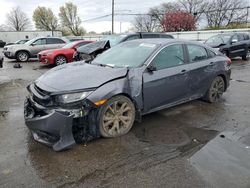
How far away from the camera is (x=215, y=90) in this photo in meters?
5.74

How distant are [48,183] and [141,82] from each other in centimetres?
211

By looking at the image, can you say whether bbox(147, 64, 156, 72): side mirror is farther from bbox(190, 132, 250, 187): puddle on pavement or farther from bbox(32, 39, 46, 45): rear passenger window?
bbox(32, 39, 46, 45): rear passenger window

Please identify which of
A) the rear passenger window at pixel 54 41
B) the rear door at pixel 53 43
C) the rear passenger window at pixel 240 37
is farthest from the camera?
the rear passenger window at pixel 54 41

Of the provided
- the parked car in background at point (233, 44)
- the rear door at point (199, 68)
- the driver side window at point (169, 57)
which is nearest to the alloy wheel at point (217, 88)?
the rear door at point (199, 68)

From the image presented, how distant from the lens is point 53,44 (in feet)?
51.4

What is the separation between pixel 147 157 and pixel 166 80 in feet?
5.39

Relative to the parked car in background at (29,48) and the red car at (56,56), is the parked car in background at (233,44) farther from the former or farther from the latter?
the parked car in background at (29,48)

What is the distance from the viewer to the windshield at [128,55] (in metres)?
4.35

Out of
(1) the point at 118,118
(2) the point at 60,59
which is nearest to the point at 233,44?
(2) the point at 60,59

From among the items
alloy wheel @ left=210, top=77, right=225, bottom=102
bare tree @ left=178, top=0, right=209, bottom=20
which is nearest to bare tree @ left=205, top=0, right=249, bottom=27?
bare tree @ left=178, top=0, right=209, bottom=20

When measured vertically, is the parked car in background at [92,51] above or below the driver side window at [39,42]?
below

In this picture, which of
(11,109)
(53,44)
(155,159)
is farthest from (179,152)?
(53,44)

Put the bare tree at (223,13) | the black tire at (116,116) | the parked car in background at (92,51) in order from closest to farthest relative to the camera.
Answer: the black tire at (116,116)
the parked car in background at (92,51)
the bare tree at (223,13)

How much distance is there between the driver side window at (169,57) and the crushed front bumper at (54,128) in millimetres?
1929
